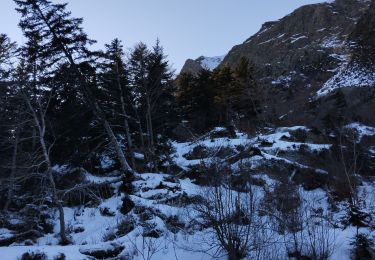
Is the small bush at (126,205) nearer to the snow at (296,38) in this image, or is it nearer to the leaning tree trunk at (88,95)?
the leaning tree trunk at (88,95)

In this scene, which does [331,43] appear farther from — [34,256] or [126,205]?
[34,256]

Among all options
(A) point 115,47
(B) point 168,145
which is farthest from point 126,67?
(B) point 168,145

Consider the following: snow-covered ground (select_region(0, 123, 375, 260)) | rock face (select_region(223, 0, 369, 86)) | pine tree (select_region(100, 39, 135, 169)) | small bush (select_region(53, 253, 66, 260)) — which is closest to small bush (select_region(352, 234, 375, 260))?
snow-covered ground (select_region(0, 123, 375, 260))

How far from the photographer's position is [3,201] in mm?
22422

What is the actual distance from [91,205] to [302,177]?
40.5 feet

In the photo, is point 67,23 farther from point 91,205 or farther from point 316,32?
point 316,32

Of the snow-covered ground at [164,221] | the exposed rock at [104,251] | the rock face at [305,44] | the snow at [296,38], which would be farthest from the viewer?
the snow at [296,38]

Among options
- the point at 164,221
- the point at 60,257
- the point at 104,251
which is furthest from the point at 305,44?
the point at 60,257

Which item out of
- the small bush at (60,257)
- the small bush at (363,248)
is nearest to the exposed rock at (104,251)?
the small bush at (60,257)

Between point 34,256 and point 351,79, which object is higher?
point 351,79

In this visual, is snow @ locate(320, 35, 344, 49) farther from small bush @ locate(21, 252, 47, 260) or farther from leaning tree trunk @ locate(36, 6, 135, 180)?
small bush @ locate(21, 252, 47, 260)

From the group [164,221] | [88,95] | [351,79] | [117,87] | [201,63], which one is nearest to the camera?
[164,221]

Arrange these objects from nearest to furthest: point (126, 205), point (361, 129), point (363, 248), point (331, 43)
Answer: point (363, 248)
point (126, 205)
point (361, 129)
point (331, 43)

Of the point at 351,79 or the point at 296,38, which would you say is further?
the point at 296,38
